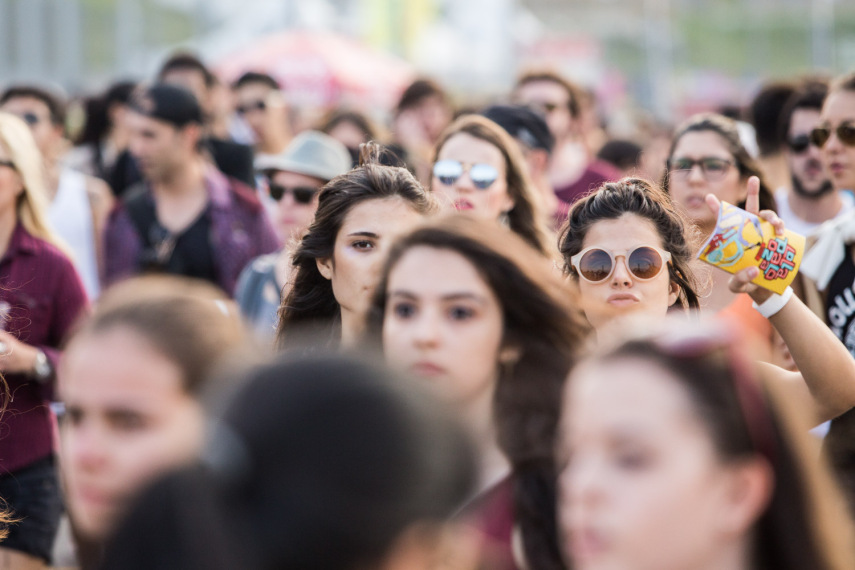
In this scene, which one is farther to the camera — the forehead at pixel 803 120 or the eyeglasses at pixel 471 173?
the forehead at pixel 803 120

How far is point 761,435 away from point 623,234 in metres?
2.05

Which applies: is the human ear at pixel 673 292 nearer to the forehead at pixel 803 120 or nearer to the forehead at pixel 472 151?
the forehead at pixel 472 151

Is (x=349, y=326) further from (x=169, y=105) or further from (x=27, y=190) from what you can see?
(x=169, y=105)

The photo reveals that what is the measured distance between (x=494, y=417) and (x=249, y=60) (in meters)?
14.0

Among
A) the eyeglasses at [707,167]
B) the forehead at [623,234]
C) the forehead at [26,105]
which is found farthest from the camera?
the forehead at [26,105]

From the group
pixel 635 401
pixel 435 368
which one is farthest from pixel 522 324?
pixel 635 401

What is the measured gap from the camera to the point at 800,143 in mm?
6168

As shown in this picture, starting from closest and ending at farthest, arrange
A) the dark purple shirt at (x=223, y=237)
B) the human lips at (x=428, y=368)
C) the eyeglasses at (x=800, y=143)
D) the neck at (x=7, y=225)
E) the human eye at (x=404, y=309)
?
the human lips at (x=428, y=368)
the human eye at (x=404, y=309)
the neck at (x=7, y=225)
the eyeglasses at (x=800, y=143)
the dark purple shirt at (x=223, y=237)

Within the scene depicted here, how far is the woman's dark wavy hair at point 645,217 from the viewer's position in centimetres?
403

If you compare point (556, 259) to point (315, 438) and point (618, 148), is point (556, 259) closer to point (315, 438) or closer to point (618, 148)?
point (315, 438)

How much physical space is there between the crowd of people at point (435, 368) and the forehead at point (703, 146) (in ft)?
0.05

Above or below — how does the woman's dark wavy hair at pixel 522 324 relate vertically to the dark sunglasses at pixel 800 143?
below

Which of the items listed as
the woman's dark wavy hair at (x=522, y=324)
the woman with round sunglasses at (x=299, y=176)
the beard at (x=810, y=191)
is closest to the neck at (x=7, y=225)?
the woman with round sunglasses at (x=299, y=176)

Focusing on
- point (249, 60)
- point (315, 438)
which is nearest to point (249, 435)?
point (315, 438)
